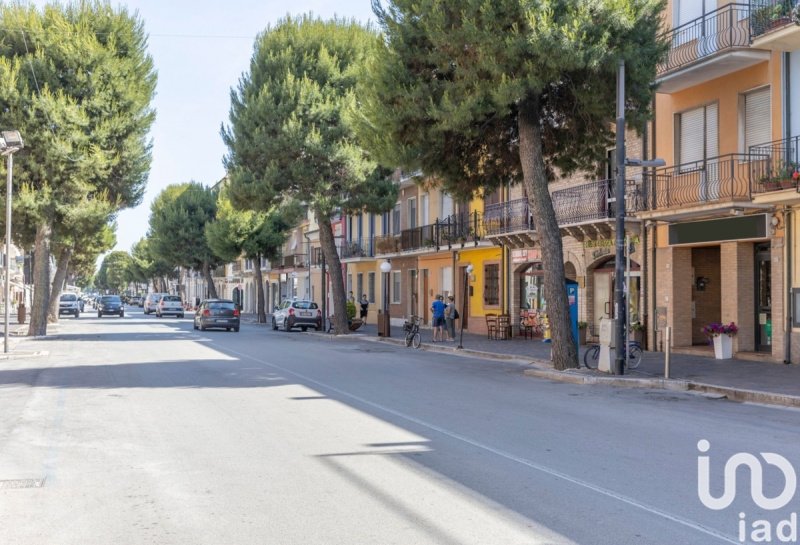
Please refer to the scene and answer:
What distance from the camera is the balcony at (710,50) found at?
19484 mm

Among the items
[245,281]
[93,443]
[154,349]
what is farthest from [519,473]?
[245,281]

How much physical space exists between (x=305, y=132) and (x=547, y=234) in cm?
1687

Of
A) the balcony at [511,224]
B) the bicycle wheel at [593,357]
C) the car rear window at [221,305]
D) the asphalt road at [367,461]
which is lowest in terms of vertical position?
the asphalt road at [367,461]

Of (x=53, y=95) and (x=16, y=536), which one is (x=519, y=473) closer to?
(x=16, y=536)

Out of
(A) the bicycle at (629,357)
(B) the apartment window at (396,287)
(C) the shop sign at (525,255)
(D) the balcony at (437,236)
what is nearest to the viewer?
(A) the bicycle at (629,357)

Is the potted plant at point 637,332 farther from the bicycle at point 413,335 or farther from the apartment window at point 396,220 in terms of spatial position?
the apartment window at point 396,220

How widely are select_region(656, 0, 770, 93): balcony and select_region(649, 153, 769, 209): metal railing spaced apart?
217 cm

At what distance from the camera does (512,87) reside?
1642 cm

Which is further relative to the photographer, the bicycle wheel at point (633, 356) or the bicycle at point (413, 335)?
the bicycle at point (413, 335)

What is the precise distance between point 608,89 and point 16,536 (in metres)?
15.2

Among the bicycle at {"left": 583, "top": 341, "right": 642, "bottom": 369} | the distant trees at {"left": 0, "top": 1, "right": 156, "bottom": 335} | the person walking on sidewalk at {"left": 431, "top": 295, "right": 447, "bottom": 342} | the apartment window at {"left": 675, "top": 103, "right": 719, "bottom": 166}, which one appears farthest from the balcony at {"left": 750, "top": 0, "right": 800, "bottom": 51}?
the distant trees at {"left": 0, "top": 1, "right": 156, "bottom": 335}

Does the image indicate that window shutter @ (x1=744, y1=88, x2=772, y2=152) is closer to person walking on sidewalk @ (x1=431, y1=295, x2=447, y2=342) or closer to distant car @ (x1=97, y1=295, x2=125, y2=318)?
person walking on sidewalk @ (x1=431, y1=295, x2=447, y2=342)

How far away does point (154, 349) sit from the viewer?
24609 millimetres

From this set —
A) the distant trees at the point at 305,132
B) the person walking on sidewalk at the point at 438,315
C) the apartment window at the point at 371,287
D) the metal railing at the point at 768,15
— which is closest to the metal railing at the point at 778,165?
the metal railing at the point at 768,15
